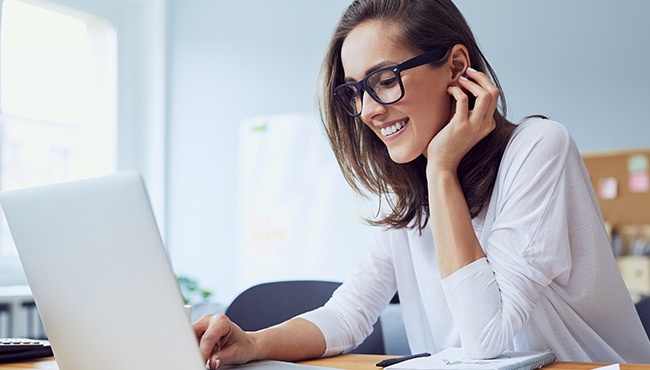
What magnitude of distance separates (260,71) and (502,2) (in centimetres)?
146

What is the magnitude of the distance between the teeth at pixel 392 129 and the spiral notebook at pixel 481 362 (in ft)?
1.52

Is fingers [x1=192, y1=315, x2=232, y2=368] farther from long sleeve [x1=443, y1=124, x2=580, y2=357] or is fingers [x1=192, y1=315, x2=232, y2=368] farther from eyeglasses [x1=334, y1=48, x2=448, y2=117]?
eyeglasses [x1=334, y1=48, x2=448, y2=117]

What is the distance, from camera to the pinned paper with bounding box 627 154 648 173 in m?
3.63

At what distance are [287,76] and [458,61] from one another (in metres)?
3.07

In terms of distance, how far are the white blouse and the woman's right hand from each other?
0.23 metres

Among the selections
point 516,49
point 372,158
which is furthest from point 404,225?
point 516,49

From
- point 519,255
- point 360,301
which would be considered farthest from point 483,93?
point 360,301

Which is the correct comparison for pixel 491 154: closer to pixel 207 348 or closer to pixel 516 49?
pixel 207 348

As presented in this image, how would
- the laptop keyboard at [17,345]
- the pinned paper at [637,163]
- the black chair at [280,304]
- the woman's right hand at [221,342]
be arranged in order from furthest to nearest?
the pinned paper at [637,163], the black chair at [280,304], the laptop keyboard at [17,345], the woman's right hand at [221,342]

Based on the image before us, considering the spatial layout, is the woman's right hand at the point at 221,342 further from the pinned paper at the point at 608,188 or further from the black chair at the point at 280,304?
the pinned paper at the point at 608,188

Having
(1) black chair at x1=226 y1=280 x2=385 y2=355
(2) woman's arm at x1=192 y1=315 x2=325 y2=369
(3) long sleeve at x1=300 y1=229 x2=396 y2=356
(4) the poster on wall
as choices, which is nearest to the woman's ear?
(3) long sleeve at x1=300 y1=229 x2=396 y2=356

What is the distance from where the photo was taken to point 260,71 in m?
4.56

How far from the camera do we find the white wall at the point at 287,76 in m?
3.69

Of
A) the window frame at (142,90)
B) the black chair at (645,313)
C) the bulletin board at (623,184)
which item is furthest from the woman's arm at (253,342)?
the window frame at (142,90)
